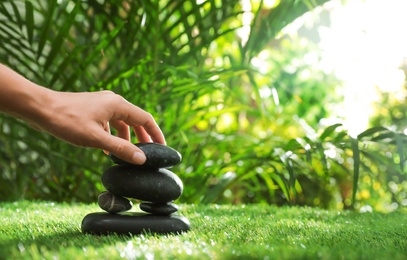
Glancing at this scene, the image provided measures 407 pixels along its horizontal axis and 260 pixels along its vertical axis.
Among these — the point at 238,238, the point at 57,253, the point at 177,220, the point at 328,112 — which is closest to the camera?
the point at 57,253

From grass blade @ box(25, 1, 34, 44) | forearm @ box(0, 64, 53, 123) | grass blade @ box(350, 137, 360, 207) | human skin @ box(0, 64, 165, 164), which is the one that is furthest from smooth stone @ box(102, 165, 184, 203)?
grass blade @ box(25, 1, 34, 44)

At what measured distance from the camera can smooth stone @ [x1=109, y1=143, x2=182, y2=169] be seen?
0.97m

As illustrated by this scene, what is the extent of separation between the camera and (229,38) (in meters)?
2.68

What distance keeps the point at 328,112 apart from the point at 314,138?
1.60m

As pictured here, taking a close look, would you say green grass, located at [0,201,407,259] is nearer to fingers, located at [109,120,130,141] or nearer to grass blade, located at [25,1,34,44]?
fingers, located at [109,120,130,141]

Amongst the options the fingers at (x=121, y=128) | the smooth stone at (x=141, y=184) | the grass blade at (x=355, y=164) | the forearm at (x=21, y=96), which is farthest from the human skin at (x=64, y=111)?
the grass blade at (x=355, y=164)

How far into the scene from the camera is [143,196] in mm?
979

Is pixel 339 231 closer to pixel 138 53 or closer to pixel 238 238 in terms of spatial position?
pixel 238 238

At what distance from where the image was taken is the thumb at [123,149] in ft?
2.77

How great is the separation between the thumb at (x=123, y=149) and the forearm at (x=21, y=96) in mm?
116

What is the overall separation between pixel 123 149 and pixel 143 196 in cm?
15

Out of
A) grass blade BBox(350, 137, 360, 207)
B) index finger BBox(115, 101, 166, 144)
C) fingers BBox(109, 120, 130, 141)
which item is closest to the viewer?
index finger BBox(115, 101, 166, 144)

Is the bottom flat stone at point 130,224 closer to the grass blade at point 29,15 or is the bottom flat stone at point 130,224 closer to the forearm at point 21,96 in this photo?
the forearm at point 21,96

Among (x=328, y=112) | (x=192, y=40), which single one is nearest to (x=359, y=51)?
(x=328, y=112)
